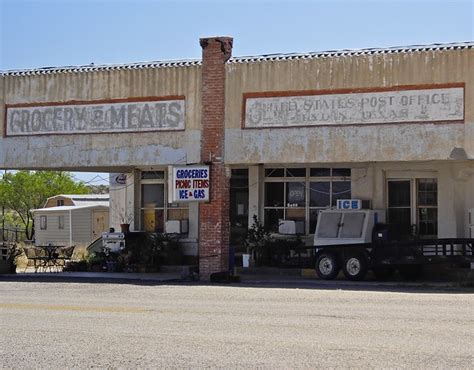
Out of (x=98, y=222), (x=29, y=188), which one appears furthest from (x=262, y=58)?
(x=29, y=188)

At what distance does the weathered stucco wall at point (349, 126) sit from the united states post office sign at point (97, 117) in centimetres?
197

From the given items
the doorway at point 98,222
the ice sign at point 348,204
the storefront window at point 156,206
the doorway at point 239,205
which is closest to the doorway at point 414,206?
the ice sign at point 348,204

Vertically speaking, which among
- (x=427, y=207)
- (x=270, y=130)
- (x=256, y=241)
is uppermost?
(x=270, y=130)

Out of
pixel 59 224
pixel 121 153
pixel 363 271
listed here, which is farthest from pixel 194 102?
pixel 59 224

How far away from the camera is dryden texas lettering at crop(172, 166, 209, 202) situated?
83.3 feet

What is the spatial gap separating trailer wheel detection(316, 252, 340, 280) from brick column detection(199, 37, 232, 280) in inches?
103

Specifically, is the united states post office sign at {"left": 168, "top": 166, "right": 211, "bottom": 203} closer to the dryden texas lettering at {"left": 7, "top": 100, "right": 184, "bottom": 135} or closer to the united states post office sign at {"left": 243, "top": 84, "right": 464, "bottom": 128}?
the dryden texas lettering at {"left": 7, "top": 100, "right": 184, "bottom": 135}

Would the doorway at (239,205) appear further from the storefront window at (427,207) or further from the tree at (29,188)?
the tree at (29,188)

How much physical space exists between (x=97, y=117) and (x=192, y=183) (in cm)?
373

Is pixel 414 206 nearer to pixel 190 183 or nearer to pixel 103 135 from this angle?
pixel 190 183

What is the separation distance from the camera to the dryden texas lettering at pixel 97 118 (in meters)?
26.0

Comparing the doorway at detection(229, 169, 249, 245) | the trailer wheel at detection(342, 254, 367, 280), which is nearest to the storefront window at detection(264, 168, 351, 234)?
the doorway at detection(229, 169, 249, 245)

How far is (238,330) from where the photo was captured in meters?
12.8

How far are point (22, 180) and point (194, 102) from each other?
3984cm
